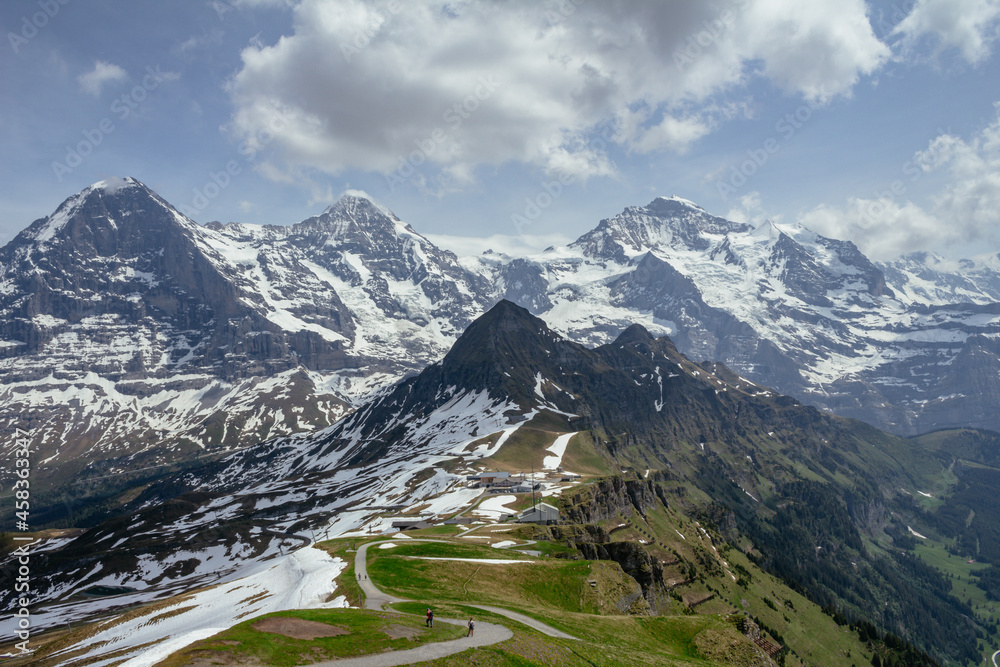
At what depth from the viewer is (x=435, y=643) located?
42.4 m

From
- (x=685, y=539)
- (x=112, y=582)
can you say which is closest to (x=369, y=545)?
(x=685, y=539)

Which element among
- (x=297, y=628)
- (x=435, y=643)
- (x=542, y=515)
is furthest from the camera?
(x=542, y=515)

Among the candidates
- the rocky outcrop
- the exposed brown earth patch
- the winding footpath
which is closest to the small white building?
the rocky outcrop

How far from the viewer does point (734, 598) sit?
163m

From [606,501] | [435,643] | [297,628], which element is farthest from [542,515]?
[297,628]

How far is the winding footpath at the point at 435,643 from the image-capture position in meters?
37.7

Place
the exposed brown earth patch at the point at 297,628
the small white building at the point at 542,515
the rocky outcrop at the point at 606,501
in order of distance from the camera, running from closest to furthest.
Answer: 1. the exposed brown earth patch at the point at 297,628
2. the small white building at the point at 542,515
3. the rocky outcrop at the point at 606,501

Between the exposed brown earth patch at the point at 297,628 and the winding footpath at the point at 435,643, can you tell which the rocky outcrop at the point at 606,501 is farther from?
the exposed brown earth patch at the point at 297,628

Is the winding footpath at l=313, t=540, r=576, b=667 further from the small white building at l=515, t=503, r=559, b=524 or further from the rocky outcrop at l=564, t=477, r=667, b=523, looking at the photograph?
the rocky outcrop at l=564, t=477, r=667, b=523

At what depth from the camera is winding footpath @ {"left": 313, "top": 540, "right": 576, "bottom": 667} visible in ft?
124

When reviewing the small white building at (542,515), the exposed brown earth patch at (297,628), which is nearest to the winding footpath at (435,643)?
the exposed brown earth patch at (297,628)

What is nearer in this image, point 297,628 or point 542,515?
point 297,628

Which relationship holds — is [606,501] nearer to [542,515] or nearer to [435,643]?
[542,515]

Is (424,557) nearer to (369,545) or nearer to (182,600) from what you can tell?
(369,545)
